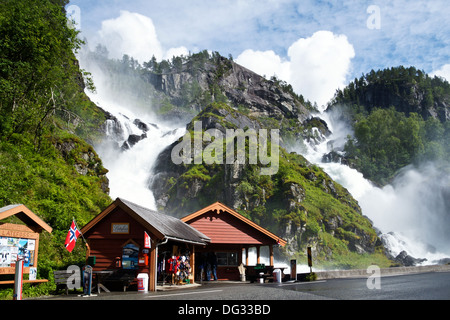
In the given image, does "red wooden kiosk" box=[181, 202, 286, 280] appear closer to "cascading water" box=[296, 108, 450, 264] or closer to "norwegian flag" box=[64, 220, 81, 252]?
"norwegian flag" box=[64, 220, 81, 252]

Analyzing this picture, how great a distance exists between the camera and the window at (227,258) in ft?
94.9

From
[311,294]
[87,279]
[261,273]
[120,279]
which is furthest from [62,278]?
[261,273]

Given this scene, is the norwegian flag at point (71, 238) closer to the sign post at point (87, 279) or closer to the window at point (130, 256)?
the sign post at point (87, 279)

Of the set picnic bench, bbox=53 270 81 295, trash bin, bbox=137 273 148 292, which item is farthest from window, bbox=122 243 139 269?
picnic bench, bbox=53 270 81 295

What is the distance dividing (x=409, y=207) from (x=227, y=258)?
73020 millimetres

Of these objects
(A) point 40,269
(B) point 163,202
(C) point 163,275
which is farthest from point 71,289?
(B) point 163,202

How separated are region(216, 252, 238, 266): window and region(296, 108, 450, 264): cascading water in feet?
150

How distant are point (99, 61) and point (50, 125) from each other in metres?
147

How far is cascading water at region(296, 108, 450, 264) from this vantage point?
7350 cm

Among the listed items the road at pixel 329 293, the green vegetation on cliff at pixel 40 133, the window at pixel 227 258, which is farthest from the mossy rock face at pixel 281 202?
the road at pixel 329 293

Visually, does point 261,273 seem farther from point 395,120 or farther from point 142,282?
point 395,120

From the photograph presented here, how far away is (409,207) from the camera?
88.6 m
